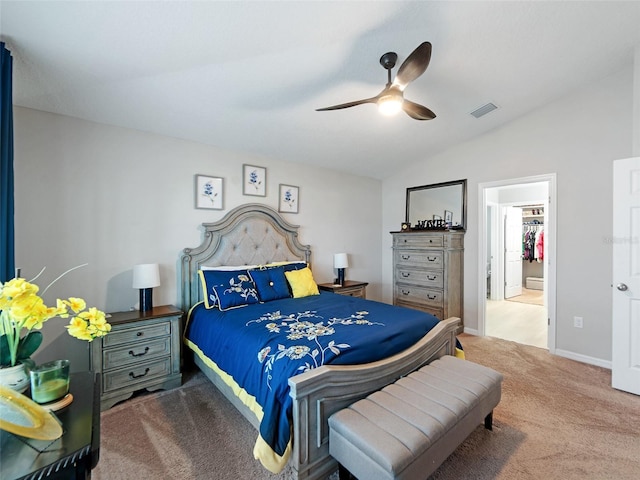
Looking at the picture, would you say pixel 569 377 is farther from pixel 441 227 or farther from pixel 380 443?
pixel 380 443

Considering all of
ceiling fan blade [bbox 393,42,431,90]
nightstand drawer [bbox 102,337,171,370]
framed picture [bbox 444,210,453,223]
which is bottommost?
nightstand drawer [bbox 102,337,171,370]

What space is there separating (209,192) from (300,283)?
144cm

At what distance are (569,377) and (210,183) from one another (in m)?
4.13

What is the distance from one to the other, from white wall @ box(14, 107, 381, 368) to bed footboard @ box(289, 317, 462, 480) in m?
2.10

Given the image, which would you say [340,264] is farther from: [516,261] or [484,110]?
[516,261]

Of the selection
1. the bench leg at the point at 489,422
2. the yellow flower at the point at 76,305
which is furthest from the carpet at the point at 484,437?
the yellow flower at the point at 76,305

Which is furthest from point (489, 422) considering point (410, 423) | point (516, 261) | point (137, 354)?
point (516, 261)

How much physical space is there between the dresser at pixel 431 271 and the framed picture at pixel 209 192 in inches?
105

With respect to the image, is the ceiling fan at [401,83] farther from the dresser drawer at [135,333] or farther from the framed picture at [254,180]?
the dresser drawer at [135,333]

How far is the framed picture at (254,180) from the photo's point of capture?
347 centimetres

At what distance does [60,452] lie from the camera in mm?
878

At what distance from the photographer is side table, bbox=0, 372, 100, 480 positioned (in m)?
0.81

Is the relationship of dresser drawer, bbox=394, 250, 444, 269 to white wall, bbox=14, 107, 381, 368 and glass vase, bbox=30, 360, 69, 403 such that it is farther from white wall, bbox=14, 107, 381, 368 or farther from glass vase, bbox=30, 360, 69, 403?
glass vase, bbox=30, 360, 69, 403

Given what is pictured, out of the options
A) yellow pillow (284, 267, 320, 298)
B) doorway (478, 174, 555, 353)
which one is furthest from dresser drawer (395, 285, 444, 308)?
yellow pillow (284, 267, 320, 298)
